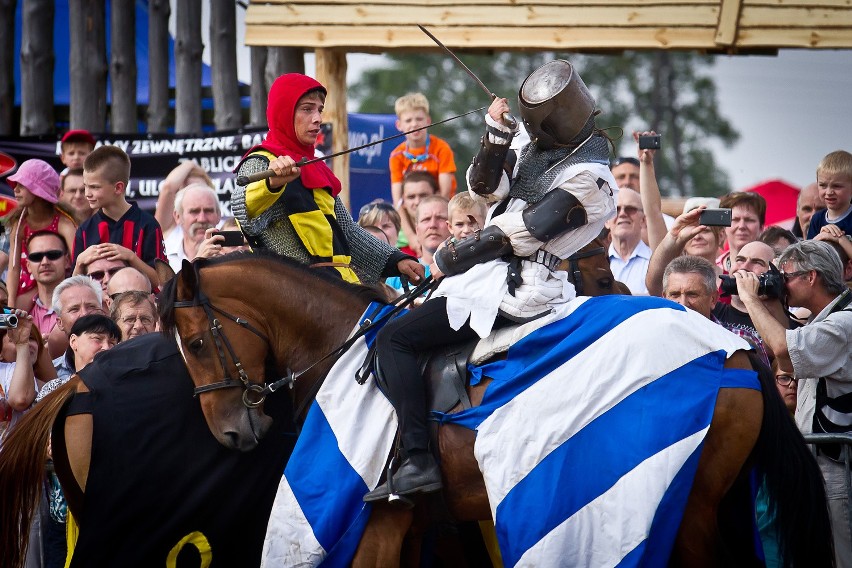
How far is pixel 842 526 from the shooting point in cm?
611

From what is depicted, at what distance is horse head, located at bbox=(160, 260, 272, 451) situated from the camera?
222 inches

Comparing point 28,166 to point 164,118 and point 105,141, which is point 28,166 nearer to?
point 105,141

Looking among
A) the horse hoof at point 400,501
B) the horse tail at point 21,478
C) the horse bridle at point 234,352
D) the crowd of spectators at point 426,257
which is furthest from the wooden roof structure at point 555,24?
the horse hoof at point 400,501

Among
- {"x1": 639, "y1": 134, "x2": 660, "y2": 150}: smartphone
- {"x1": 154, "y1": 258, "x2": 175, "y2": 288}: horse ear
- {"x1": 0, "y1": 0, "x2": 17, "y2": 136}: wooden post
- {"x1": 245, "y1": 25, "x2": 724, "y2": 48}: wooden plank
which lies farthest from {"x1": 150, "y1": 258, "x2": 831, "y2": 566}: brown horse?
{"x1": 0, "y1": 0, "x2": 17, "y2": 136}: wooden post

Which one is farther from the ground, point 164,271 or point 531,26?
point 531,26

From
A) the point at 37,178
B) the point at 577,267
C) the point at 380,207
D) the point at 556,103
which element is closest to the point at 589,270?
the point at 577,267

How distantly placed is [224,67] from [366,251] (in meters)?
5.89

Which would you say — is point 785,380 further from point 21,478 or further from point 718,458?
point 21,478

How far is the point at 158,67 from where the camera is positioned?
12.4 metres

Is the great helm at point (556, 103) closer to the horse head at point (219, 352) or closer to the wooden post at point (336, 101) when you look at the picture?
the horse head at point (219, 352)

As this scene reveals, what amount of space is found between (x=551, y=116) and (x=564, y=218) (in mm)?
490

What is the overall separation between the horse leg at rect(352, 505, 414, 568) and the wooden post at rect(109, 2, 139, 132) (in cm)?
774

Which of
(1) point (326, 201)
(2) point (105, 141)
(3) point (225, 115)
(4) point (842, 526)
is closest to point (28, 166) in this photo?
(2) point (105, 141)

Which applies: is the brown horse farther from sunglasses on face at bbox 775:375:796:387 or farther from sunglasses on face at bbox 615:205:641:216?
sunglasses on face at bbox 615:205:641:216
